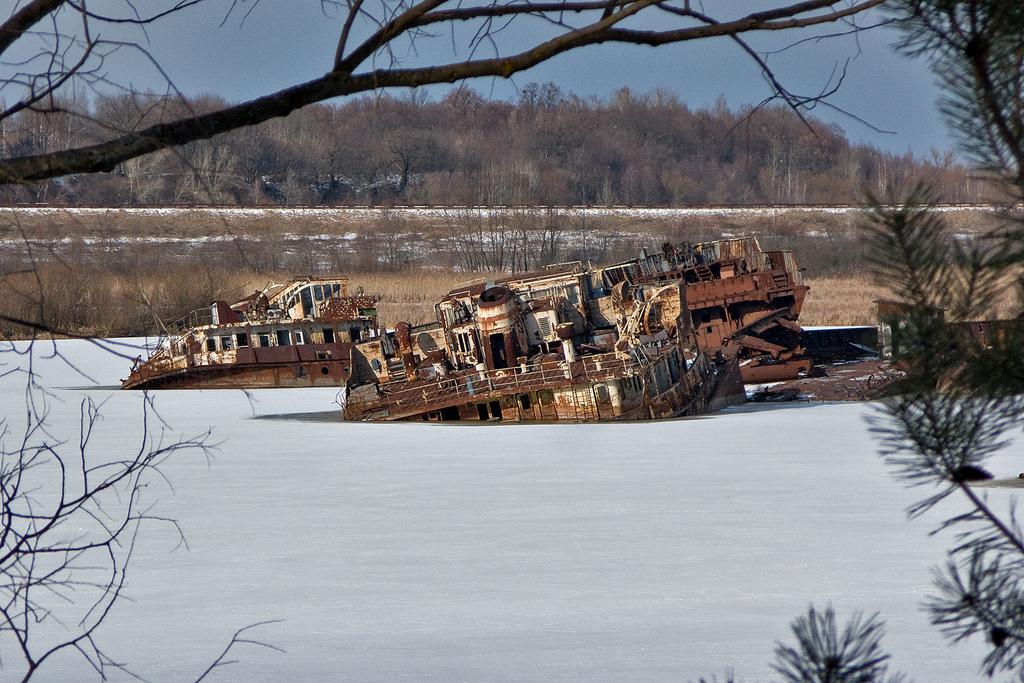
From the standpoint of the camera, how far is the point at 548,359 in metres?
24.1

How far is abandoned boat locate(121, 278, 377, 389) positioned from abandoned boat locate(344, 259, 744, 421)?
590 centimetres

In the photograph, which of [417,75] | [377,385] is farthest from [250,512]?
[377,385]

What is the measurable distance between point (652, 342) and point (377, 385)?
21.0 feet

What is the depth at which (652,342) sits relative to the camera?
981 inches

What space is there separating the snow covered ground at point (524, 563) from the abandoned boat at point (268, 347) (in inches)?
649

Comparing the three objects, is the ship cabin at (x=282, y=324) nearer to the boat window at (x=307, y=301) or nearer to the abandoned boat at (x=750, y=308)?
the boat window at (x=307, y=301)

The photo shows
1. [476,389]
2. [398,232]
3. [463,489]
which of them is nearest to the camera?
[463,489]

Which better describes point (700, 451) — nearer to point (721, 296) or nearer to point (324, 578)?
point (324, 578)

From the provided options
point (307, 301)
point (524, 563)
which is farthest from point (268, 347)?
point (524, 563)

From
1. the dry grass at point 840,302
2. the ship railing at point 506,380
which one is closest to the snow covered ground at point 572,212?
the dry grass at point 840,302

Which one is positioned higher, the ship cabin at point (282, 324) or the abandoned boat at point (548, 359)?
the ship cabin at point (282, 324)

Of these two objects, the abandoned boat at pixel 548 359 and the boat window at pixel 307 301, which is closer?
Result: the abandoned boat at pixel 548 359

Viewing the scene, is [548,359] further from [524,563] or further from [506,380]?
[524,563]

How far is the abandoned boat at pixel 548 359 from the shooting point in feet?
74.0
